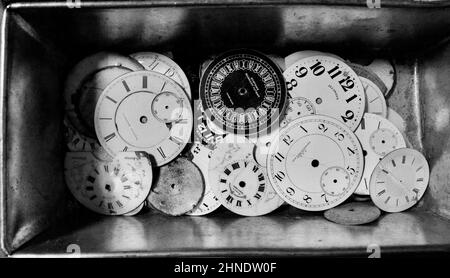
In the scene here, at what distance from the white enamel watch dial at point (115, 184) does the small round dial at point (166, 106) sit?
0.18m

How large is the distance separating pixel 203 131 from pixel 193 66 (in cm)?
29

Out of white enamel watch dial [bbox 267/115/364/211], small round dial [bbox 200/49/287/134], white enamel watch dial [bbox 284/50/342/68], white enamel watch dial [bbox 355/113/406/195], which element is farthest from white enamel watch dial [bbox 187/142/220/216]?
white enamel watch dial [bbox 355/113/406/195]

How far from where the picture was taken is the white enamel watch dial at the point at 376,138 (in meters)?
1.99

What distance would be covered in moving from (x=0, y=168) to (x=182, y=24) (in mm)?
835

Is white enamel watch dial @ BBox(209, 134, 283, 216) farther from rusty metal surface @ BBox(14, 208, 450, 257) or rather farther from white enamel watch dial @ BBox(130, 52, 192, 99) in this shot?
white enamel watch dial @ BBox(130, 52, 192, 99)

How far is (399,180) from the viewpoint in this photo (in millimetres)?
1931

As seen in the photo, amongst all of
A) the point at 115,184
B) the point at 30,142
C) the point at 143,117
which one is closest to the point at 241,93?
the point at 143,117

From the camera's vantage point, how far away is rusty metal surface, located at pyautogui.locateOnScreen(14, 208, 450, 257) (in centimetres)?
164

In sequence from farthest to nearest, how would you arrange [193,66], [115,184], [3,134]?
[193,66] < [115,184] < [3,134]

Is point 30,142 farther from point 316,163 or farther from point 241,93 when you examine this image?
point 316,163

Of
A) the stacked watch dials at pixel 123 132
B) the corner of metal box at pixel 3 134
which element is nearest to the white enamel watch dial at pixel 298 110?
the stacked watch dials at pixel 123 132

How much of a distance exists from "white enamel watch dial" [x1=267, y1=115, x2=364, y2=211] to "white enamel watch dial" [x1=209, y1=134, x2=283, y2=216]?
0.05 metres

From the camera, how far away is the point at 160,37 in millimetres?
1943

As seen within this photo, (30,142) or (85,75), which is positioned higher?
(85,75)
